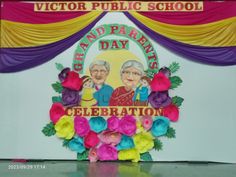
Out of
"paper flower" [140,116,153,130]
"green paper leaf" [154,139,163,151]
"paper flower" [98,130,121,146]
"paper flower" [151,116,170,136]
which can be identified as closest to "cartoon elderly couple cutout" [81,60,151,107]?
"paper flower" [140,116,153,130]

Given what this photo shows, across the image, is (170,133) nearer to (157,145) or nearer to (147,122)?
(157,145)

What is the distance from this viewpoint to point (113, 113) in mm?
5855

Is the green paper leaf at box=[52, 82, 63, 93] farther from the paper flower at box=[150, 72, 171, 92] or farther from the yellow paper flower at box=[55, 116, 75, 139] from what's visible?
the paper flower at box=[150, 72, 171, 92]

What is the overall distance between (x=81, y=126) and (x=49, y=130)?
50 centimetres

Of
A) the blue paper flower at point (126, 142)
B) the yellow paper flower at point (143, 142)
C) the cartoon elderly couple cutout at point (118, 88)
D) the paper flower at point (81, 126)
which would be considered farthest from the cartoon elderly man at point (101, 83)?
the yellow paper flower at point (143, 142)

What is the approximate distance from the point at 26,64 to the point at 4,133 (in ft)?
3.54

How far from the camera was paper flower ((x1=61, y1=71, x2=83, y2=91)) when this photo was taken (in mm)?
5809

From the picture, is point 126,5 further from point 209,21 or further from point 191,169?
point 191,169

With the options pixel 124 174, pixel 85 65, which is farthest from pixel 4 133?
pixel 124 174

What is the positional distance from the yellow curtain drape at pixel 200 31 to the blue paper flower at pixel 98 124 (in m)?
1.51

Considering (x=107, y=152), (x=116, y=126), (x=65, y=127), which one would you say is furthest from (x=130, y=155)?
(x=65, y=127)

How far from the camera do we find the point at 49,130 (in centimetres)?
594

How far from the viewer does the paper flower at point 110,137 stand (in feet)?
19.1

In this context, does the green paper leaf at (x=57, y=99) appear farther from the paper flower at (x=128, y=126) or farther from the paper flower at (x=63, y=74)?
the paper flower at (x=128, y=126)
